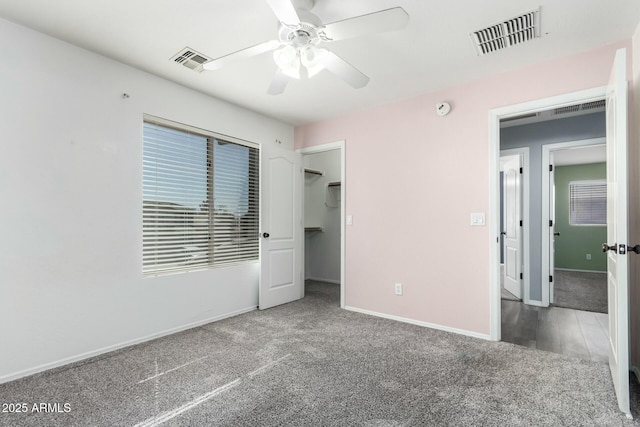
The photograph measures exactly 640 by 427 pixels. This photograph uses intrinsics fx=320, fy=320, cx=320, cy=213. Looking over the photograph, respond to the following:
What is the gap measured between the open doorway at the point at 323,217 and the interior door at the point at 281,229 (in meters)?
1.15

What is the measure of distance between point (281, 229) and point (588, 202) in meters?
6.83

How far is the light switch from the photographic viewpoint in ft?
9.95

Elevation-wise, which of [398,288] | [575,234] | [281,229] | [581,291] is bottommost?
[581,291]

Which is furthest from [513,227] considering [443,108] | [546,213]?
[443,108]

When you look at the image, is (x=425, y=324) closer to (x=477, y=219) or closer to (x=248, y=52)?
(x=477, y=219)

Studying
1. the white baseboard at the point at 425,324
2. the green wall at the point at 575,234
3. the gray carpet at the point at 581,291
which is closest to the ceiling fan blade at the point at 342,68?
the white baseboard at the point at 425,324

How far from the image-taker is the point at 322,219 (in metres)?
5.83

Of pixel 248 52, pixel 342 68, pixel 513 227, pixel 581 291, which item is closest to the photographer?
pixel 248 52

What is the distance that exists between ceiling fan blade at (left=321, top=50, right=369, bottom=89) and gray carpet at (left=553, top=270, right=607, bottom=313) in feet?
13.3

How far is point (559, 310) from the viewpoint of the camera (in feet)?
13.0

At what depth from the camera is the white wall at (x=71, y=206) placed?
7.21 feet

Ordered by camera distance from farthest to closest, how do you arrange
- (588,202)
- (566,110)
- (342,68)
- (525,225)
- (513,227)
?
1. (588,202)
2. (513,227)
3. (525,225)
4. (566,110)
5. (342,68)

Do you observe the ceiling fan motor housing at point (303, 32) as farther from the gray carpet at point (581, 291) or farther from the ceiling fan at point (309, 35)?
the gray carpet at point (581, 291)

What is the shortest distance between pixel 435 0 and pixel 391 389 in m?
2.45
